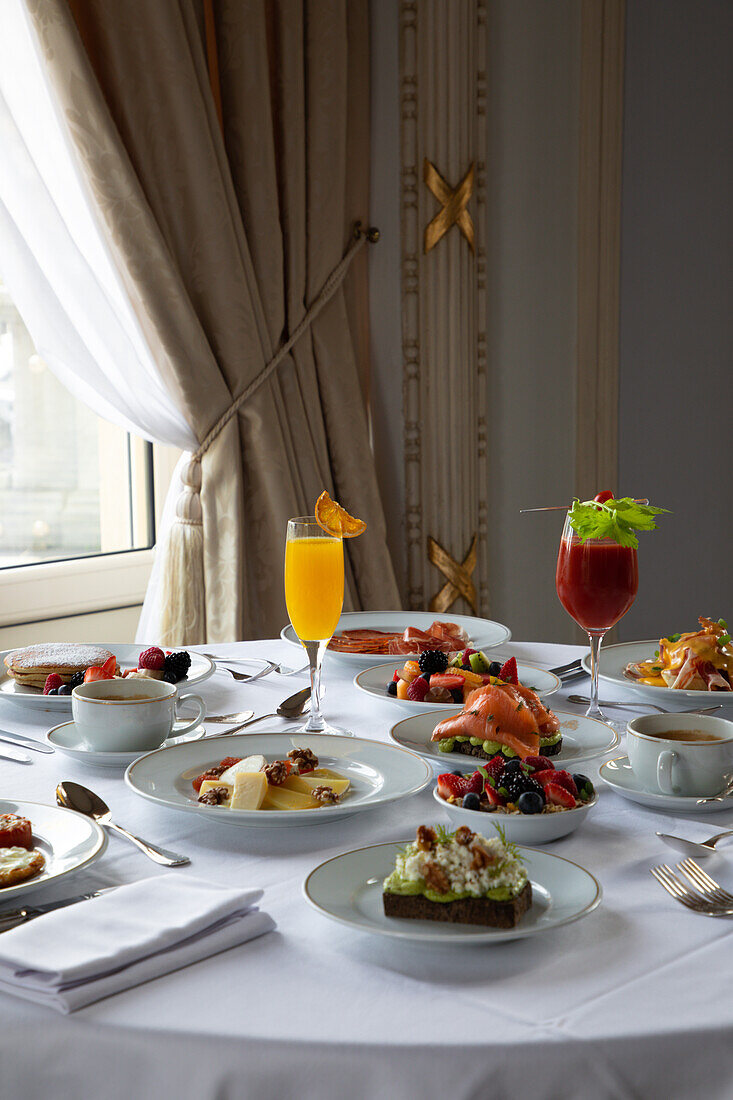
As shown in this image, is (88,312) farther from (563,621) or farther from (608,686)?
(563,621)

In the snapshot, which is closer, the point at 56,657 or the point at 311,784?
the point at 311,784

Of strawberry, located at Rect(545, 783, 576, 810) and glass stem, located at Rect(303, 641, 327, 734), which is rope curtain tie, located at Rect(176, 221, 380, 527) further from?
strawberry, located at Rect(545, 783, 576, 810)

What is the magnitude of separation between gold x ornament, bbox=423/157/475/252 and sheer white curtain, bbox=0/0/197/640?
1.03 m

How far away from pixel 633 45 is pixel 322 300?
166cm

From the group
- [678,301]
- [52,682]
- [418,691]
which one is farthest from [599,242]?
[52,682]

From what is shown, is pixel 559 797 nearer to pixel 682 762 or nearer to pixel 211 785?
pixel 682 762

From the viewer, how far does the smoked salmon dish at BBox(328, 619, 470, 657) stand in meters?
1.44

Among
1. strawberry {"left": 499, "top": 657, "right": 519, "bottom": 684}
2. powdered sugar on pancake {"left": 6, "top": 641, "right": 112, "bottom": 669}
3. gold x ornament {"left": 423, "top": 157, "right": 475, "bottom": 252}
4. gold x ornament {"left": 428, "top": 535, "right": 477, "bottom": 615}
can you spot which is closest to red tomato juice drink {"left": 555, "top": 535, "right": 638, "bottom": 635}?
strawberry {"left": 499, "top": 657, "right": 519, "bottom": 684}

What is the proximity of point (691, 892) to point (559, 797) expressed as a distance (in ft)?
0.41

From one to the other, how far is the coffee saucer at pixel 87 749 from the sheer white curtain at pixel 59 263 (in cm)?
147

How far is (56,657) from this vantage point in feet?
4.37

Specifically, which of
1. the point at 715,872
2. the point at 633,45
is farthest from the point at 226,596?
the point at 633,45

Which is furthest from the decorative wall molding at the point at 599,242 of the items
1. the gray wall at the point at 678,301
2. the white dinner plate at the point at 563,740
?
the white dinner plate at the point at 563,740

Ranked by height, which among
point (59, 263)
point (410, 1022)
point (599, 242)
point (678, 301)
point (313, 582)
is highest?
point (599, 242)
